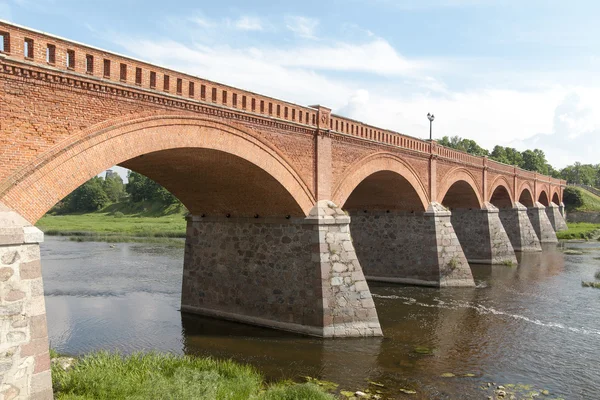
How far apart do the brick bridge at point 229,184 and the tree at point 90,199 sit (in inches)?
3143

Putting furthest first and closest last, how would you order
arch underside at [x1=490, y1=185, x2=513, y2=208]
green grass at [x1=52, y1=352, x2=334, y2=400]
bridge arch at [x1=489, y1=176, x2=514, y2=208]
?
arch underside at [x1=490, y1=185, x2=513, y2=208] < bridge arch at [x1=489, y1=176, x2=514, y2=208] < green grass at [x1=52, y1=352, x2=334, y2=400]

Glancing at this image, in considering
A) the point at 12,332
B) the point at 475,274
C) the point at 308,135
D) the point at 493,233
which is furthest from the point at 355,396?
the point at 493,233

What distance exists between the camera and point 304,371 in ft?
38.7

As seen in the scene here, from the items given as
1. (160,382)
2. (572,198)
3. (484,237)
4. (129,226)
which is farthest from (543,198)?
(160,382)

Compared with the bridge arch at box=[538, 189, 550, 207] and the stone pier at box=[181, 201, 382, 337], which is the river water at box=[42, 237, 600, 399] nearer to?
the stone pier at box=[181, 201, 382, 337]

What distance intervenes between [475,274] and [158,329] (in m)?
18.6

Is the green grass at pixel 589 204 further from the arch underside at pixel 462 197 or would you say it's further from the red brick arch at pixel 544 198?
the arch underside at pixel 462 197

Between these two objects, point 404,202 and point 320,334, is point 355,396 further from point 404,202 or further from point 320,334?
point 404,202

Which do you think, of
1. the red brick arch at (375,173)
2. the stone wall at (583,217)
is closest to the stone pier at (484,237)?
the red brick arch at (375,173)

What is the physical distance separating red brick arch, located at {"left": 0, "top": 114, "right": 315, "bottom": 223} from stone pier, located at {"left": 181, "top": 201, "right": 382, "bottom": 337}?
3.64 feet

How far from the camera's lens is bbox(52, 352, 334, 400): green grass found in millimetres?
8453

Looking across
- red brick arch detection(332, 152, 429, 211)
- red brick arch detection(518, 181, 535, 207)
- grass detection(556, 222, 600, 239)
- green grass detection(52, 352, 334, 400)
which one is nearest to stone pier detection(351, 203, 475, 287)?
red brick arch detection(332, 152, 429, 211)

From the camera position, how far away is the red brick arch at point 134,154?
858 centimetres

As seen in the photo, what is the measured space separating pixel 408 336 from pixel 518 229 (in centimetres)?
2752
